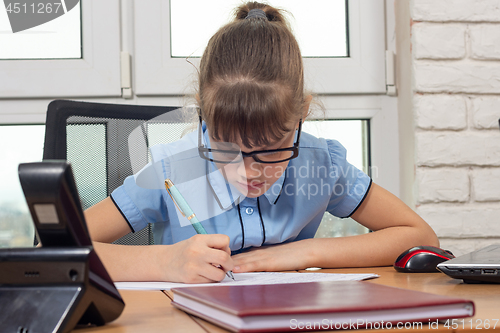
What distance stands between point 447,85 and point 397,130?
0.19 metres

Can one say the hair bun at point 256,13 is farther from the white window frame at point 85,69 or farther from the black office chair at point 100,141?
the white window frame at point 85,69

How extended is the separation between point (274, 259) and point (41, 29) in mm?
1007

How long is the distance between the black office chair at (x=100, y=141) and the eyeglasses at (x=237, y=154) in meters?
0.24

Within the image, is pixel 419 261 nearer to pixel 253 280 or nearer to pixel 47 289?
pixel 253 280

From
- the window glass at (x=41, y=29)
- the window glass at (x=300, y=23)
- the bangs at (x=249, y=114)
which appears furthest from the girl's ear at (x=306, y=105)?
the window glass at (x=41, y=29)

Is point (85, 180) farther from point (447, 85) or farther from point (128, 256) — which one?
point (447, 85)

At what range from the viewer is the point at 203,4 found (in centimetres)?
131

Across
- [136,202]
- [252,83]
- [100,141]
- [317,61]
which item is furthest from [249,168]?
[317,61]

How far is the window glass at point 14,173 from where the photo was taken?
123 centimetres

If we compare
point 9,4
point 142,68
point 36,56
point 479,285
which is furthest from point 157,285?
point 9,4

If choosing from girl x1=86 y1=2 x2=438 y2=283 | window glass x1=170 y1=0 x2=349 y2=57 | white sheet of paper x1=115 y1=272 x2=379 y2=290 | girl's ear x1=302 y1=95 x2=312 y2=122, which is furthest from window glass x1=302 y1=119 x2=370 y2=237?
Result: white sheet of paper x1=115 y1=272 x2=379 y2=290

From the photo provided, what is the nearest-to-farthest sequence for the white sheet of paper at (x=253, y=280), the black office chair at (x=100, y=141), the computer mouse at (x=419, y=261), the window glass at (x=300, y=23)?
the white sheet of paper at (x=253, y=280), the computer mouse at (x=419, y=261), the black office chair at (x=100, y=141), the window glass at (x=300, y=23)

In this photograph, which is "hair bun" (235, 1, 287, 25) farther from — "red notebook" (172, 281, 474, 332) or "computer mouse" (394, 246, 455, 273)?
"red notebook" (172, 281, 474, 332)

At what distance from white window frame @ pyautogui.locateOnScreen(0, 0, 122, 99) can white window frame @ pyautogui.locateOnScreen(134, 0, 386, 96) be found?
0.21 feet
